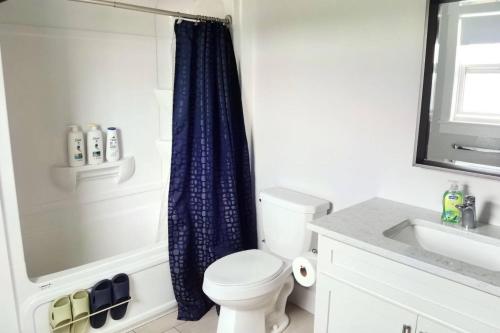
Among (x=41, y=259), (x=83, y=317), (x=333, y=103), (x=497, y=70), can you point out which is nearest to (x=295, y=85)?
(x=333, y=103)

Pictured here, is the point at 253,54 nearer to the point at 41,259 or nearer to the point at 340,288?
the point at 340,288

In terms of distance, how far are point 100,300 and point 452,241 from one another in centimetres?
172

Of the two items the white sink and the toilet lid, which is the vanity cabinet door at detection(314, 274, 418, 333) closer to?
the white sink

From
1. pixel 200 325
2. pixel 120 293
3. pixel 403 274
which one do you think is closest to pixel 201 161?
pixel 120 293

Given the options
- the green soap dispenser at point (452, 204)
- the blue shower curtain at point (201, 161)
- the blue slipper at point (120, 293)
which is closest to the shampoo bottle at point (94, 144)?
the blue shower curtain at point (201, 161)

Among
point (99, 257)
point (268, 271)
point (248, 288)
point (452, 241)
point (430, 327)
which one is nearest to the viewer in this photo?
point (430, 327)

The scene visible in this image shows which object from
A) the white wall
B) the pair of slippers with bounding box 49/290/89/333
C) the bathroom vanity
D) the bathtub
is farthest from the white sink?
the pair of slippers with bounding box 49/290/89/333

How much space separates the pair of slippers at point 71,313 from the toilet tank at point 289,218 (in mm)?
1047

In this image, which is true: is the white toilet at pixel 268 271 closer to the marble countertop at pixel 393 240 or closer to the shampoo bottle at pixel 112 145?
the marble countertop at pixel 393 240

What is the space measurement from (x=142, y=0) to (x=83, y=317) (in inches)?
78.3

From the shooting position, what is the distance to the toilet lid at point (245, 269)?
6.31ft

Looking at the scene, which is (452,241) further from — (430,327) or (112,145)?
(112,145)

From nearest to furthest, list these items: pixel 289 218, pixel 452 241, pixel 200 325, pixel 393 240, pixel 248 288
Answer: pixel 393 240, pixel 452 241, pixel 248 288, pixel 289 218, pixel 200 325

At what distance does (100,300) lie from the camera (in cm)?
205
